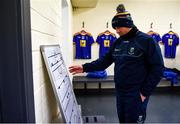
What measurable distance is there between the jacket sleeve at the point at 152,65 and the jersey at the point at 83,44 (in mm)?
3372

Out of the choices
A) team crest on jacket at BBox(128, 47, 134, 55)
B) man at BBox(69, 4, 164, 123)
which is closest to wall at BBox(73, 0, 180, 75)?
man at BBox(69, 4, 164, 123)

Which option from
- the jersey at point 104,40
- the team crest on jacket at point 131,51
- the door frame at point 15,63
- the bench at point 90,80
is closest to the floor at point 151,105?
A: the bench at point 90,80

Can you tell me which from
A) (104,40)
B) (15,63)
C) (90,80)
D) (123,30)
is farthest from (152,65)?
(104,40)

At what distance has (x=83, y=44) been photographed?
5.21 metres

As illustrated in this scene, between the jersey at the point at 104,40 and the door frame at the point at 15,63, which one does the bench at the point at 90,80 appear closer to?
the jersey at the point at 104,40

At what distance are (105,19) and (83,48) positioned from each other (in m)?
0.99

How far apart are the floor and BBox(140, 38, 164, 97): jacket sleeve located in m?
1.61

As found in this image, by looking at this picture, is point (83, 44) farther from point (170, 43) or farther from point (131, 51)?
point (131, 51)

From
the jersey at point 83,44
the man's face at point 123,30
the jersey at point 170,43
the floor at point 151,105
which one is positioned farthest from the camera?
the jersey at point 170,43

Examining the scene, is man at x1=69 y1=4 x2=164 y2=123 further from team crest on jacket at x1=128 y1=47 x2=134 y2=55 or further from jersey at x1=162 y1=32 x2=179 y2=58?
jersey at x1=162 y1=32 x2=179 y2=58

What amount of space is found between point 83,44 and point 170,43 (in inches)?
94.9

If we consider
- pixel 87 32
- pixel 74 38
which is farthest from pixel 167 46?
pixel 74 38

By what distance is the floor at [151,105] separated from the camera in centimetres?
353

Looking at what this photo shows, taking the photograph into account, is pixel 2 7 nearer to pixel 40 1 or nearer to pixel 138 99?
pixel 40 1
